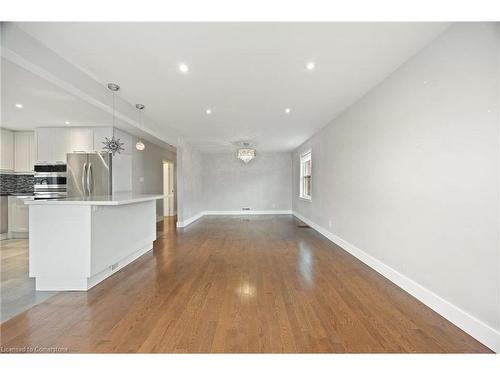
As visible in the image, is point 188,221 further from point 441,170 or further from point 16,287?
point 441,170

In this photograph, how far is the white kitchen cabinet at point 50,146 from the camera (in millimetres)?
5180

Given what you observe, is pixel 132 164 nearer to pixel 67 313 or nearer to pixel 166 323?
pixel 67 313

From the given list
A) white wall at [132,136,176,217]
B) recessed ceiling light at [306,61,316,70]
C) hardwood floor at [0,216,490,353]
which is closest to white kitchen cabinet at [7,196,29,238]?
white wall at [132,136,176,217]

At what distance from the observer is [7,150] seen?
540 centimetres

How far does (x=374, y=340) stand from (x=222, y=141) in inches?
236

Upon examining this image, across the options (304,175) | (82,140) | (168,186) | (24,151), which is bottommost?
(168,186)

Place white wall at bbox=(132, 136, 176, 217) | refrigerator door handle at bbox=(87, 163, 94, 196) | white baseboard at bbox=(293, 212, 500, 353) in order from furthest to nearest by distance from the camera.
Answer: white wall at bbox=(132, 136, 176, 217)
refrigerator door handle at bbox=(87, 163, 94, 196)
white baseboard at bbox=(293, 212, 500, 353)

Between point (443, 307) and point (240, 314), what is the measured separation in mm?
1773

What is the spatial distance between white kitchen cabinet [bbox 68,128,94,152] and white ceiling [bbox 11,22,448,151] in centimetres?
217

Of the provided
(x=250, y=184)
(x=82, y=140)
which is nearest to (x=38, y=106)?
(x=82, y=140)

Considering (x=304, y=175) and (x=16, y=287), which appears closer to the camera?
(x=16, y=287)

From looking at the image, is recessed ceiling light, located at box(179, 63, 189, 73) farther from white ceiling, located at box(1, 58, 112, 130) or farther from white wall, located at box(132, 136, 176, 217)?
white wall, located at box(132, 136, 176, 217)

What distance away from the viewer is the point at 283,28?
2000mm

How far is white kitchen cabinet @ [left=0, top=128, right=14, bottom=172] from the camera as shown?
528 cm
